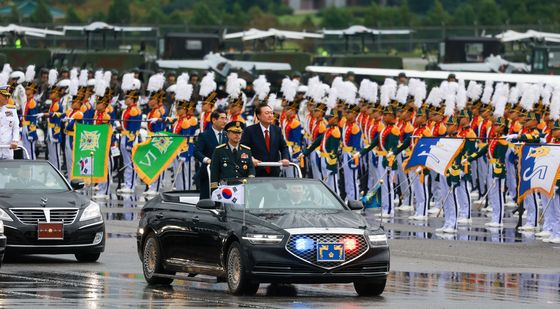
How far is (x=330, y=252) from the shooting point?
54.8 feet

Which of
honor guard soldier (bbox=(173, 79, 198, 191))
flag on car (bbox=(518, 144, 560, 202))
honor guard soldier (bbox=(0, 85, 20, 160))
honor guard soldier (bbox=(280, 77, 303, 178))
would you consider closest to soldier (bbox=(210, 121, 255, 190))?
flag on car (bbox=(518, 144, 560, 202))

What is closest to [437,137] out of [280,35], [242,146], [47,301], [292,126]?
[292,126]

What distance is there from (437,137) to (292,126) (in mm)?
5357

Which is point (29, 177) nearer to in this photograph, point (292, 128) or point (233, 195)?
point (233, 195)

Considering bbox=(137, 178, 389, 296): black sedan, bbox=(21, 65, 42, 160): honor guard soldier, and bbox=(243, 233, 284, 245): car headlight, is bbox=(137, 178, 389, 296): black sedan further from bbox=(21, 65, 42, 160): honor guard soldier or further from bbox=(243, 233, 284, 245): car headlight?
bbox=(21, 65, 42, 160): honor guard soldier

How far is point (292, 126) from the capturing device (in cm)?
3164

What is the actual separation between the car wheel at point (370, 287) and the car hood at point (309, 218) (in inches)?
22.4

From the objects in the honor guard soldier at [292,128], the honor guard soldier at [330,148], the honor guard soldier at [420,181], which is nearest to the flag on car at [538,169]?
the honor guard soldier at [420,181]

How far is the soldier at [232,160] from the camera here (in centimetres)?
1906

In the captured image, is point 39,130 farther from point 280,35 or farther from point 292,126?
point 280,35

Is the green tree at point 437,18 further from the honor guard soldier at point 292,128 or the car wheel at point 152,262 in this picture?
the car wheel at point 152,262

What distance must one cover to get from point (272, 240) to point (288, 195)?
1.12 m

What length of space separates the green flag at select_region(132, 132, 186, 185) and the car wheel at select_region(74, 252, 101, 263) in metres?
9.59

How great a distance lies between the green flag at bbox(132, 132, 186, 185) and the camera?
30859 millimetres
